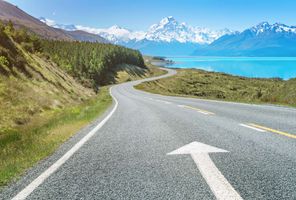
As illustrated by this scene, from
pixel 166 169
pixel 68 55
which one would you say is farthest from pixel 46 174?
pixel 68 55

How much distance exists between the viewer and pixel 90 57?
113 metres

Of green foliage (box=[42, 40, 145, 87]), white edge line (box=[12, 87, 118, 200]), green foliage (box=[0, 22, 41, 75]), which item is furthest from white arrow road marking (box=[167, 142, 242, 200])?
green foliage (box=[42, 40, 145, 87])

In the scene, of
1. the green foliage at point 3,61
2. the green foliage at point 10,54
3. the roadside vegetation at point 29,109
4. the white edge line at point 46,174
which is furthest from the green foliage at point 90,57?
the white edge line at point 46,174

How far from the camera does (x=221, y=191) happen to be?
4.16 m

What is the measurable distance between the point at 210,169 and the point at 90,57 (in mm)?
110391

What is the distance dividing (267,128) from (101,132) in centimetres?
465

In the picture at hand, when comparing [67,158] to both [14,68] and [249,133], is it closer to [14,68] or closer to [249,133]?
[249,133]

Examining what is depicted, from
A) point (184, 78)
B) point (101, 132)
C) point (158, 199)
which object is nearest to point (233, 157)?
point (158, 199)

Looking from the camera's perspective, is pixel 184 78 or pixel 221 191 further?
pixel 184 78

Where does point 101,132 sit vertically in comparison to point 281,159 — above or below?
below

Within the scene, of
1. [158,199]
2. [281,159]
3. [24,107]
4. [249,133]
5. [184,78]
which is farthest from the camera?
[184,78]

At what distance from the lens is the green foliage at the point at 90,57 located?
313 feet

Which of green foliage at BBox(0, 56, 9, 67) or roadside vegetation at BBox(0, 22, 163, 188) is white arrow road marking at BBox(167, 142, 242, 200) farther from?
green foliage at BBox(0, 56, 9, 67)

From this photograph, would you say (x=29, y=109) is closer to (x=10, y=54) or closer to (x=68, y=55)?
(x=10, y=54)
